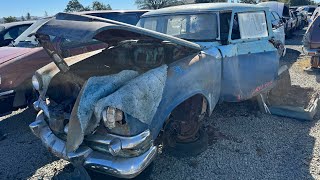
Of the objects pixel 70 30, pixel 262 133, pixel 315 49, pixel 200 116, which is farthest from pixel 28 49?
pixel 315 49

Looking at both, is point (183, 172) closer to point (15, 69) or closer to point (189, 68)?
point (189, 68)

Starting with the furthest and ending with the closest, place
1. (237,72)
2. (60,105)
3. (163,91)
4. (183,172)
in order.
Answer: (237,72), (183,172), (60,105), (163,91)

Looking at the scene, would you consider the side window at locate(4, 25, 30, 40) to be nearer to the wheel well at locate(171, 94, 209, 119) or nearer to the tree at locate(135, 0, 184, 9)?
the wheel well at locate(171, 94, 209, 119)

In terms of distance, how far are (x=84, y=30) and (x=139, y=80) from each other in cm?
65

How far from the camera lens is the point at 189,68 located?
3.15 m

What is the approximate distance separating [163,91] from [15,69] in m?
3.05

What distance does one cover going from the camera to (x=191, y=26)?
13.7 ft

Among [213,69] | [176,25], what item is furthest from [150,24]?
[213,69]

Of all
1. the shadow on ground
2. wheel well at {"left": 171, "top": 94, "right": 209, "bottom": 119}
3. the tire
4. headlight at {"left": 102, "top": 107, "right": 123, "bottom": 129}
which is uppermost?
headlight at {"left": 102, "top": 107, "right": 123, "bottom": 129}

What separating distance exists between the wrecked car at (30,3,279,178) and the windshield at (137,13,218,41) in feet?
0.05

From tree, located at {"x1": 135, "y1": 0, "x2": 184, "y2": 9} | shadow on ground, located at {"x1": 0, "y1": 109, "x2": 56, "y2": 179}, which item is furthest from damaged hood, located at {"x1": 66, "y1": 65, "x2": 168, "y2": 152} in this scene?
tree, located at {"x1": 135, "y1": 0, "x2": 184, "y2": 9}

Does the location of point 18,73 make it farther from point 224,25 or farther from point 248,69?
point 248,69

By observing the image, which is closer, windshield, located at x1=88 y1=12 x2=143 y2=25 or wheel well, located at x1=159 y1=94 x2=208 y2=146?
wheel well, located at x1=159 y1=94 x2=208 y2=146

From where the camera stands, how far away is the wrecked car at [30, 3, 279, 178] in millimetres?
2566
